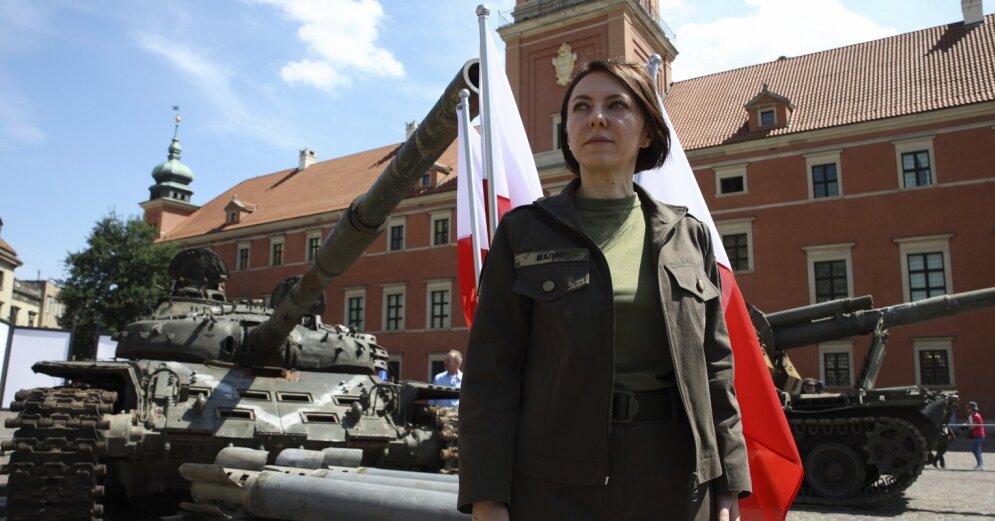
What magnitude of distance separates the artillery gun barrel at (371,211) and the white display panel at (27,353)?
920cm

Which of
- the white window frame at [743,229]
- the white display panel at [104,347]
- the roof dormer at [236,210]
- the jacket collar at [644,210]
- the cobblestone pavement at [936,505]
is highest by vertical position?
the roof dormer at [236,210]

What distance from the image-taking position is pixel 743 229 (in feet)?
84.3

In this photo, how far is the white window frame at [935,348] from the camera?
2198 centimetres

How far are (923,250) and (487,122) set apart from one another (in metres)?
22.2

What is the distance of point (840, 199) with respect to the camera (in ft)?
79.3

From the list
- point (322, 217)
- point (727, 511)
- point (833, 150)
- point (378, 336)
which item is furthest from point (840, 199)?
point (727, 511)

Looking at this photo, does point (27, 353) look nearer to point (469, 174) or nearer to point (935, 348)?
point (469, 174)

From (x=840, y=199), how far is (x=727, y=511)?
24332 mm

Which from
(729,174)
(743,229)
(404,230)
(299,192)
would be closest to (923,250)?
(743,229)

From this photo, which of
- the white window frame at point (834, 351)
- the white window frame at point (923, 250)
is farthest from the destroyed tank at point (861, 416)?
the white window frame at point (834, 351)

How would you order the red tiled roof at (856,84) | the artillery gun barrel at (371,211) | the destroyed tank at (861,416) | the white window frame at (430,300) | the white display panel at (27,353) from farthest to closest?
the white window frame at (430,300) → the red tiled roof at (856,84) → the white display panel at (27,353) → the destroyed tank at (861,416) → the artillery gun barrel at (371,211)

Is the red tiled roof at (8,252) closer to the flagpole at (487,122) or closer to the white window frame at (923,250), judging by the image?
the white window frame at (923,250)

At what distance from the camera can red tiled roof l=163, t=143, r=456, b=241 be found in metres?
36.9

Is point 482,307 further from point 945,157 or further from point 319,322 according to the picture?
point 945,157
